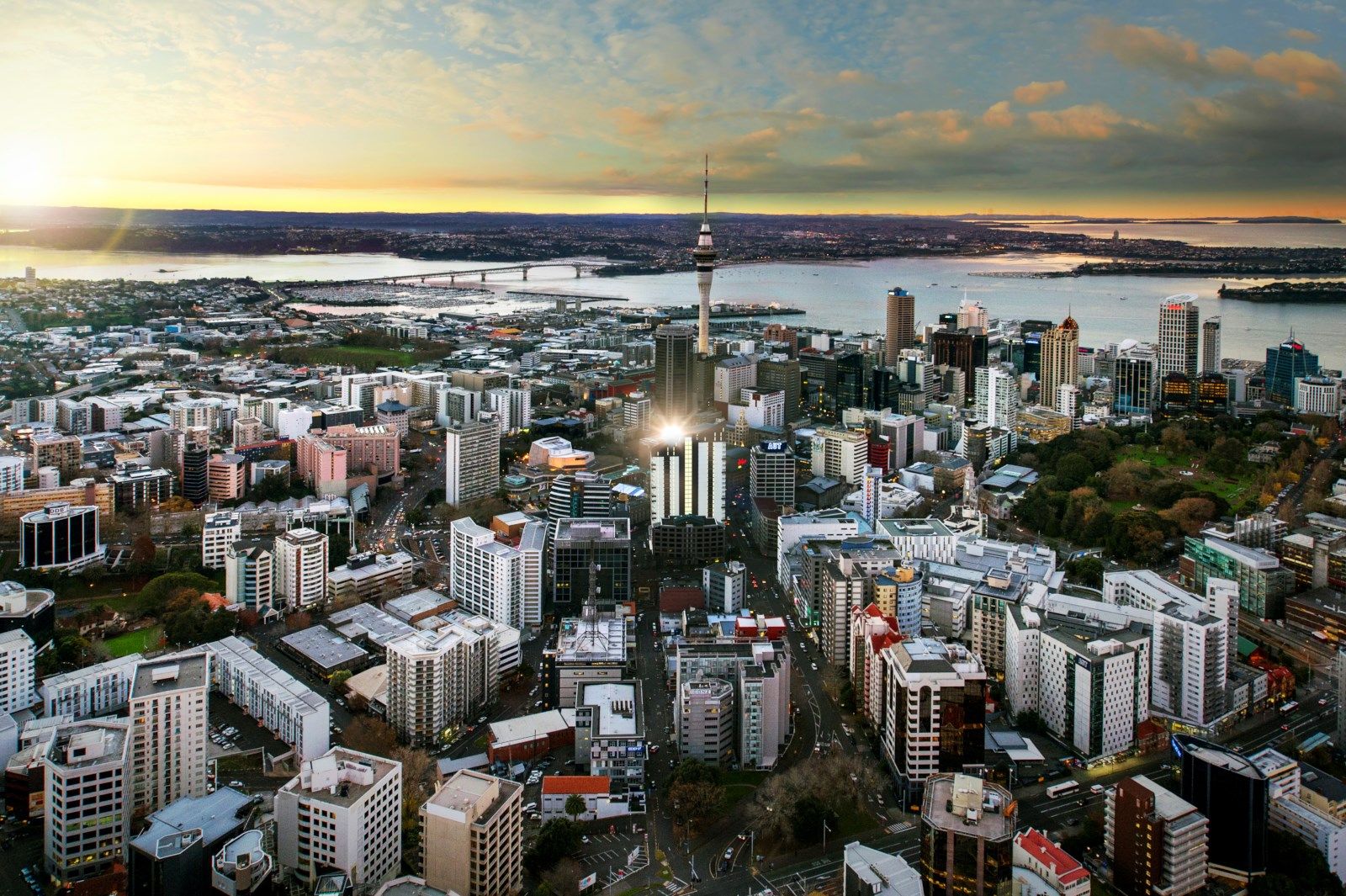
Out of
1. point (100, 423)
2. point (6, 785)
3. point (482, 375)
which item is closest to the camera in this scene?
point (6, 785)

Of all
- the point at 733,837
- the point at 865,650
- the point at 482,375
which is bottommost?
the point at 733,837

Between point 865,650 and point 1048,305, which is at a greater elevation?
point 1048,305

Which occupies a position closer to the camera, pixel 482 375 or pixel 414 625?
pixel 414 625

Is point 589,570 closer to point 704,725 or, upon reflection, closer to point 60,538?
point 704,725

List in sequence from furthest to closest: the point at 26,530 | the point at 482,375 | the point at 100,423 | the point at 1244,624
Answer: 1. the point at 482,375
2. the point at 100,423
3. the point at 26,530
4. the point at 1244,624

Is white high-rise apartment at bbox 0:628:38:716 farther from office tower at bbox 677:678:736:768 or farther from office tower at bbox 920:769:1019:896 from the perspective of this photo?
office tower at bbox 920:769:1019:896

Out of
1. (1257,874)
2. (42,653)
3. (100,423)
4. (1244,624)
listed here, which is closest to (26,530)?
(42,653)

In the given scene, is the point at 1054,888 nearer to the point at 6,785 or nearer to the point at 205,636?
the point at 6,785
